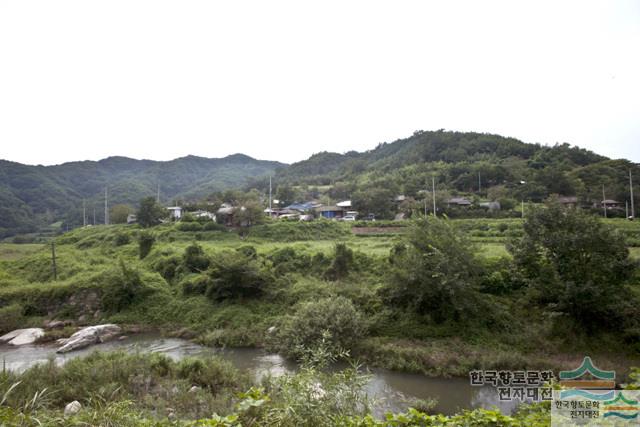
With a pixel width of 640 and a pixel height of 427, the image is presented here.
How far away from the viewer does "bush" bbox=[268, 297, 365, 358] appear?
45.4 feet

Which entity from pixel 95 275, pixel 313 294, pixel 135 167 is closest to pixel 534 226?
pixel 313 294

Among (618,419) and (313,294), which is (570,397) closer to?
(618,419)

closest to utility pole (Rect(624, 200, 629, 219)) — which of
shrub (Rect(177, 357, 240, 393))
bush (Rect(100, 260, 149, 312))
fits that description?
shrub (Rect(177, 357, 240, 393))

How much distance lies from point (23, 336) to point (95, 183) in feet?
295

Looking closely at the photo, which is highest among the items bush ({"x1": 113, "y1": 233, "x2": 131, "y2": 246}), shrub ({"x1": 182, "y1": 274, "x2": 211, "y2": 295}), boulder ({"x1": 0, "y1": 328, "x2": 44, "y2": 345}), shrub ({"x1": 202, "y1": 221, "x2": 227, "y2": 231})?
shrub ({"x1": 202, "y1": 221, "x2": 227, "y2": 231})

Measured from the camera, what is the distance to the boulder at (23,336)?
17.3m

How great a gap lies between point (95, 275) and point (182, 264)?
5.31 m

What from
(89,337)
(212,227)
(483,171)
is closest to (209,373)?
(89,337)

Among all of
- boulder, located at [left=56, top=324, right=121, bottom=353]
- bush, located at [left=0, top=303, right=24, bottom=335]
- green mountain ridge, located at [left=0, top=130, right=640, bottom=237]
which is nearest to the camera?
boulder, located at [left=56, top=324, right=121, bottom=353]

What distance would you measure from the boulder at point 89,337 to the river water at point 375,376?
0.42 meters

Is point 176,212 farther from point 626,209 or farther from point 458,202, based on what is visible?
point 626,209

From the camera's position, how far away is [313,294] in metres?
18.2

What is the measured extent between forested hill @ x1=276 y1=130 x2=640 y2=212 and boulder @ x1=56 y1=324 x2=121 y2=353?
34225 millimetres

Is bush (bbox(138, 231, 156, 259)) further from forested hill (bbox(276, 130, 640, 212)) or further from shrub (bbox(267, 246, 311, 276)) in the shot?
forested hill (bbox(276, 130, 640, 212))
